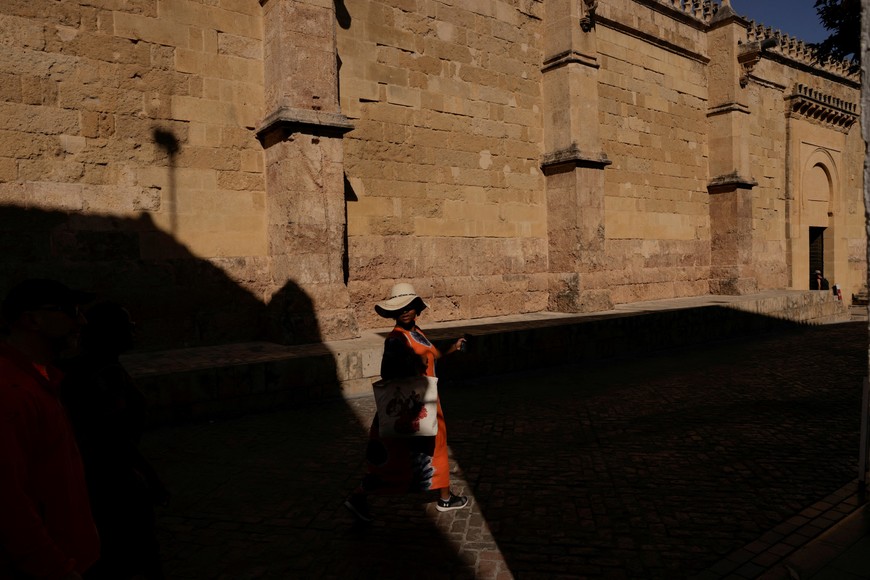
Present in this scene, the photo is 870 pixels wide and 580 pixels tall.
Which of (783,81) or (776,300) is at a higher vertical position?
(783,81)

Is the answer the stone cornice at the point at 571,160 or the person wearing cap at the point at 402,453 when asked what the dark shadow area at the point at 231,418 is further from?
the stone cornice at the point at 571,160

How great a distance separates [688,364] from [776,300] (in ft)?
20.5

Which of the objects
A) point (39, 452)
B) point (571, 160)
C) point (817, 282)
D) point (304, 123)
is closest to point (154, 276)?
point (304, 123)

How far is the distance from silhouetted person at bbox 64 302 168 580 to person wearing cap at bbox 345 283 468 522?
142cm

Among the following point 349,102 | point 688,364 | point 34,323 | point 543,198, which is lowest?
point 688,364

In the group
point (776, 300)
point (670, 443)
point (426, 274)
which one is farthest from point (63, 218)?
point (776, 300)

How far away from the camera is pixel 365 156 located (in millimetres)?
9383

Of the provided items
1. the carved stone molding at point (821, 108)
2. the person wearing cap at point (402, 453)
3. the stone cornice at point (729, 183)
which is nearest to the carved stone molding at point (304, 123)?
the person wearing cap at point (402, 453)

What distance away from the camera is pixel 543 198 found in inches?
475

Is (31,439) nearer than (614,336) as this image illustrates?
Yes

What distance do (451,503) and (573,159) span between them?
8908mm

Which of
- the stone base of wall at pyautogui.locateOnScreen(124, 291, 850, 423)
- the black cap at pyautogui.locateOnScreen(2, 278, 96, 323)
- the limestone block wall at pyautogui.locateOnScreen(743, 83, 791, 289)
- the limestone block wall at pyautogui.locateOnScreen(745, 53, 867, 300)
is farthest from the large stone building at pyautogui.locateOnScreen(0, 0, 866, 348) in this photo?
the black cap at pyautogui.locateOnScreen(2, 278, 96, 323)

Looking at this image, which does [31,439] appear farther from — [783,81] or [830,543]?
[783,81]

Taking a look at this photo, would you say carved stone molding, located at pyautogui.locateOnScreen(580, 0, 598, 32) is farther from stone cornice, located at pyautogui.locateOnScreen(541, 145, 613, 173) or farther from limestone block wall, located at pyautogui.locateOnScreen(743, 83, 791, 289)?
limestone block wall, located at pyautogui.locateOnScreen(743, 83, 791, 289)
